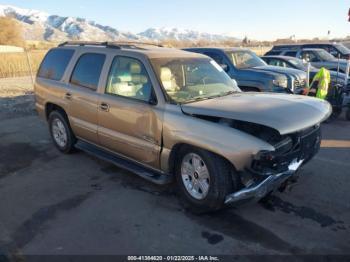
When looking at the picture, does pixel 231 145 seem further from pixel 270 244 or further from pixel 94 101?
pixel 94 101

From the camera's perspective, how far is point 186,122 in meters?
3.90

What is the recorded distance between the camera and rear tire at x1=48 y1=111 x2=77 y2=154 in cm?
599

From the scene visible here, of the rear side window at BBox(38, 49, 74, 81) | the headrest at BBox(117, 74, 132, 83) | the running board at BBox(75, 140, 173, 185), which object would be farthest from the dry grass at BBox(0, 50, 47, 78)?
the headrest at BBox(117, 74, 132, 83)

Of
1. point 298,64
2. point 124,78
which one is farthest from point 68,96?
point 298,64

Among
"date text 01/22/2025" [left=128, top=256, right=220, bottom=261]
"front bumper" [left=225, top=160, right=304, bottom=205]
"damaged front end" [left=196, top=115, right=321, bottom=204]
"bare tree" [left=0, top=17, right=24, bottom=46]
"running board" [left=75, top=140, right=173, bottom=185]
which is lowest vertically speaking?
"date text 01/22/2025" [left=128, top=256, right=220, bottom=261]

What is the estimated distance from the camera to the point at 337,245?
11.1ft

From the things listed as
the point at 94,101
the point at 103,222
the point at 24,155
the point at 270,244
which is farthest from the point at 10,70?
the point at 270,244

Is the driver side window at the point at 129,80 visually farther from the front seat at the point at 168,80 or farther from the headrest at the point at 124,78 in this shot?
the front seat at the point at 168,80

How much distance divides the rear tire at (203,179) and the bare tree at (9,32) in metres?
60.2

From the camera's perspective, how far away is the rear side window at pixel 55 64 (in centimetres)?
591

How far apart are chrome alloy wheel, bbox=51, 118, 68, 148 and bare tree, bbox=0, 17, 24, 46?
187 ft

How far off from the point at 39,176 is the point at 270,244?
360 centimetres

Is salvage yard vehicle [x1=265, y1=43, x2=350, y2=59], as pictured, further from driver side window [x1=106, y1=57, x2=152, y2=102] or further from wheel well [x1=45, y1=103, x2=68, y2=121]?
driver side window [x1=106, y1=57, x2=152, y2=102]

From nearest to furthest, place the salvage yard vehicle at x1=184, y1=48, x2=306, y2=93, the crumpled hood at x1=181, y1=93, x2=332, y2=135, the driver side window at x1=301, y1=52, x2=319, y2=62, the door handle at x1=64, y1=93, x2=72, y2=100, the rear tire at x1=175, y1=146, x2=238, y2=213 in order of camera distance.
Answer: the crumpled hood at x1=181, y1=93, x2=332, y2=135 → the rear tire at x1=175, y1=146, x2=238, y2=213 → the door handle at x1=64, y1=93, x2=72, y2=100 → the salvage yard vehicle at x1=184, y1=48, x2=306, y2=93 → the driver side window at x1=301, y1=52, x2=319, y2=62
